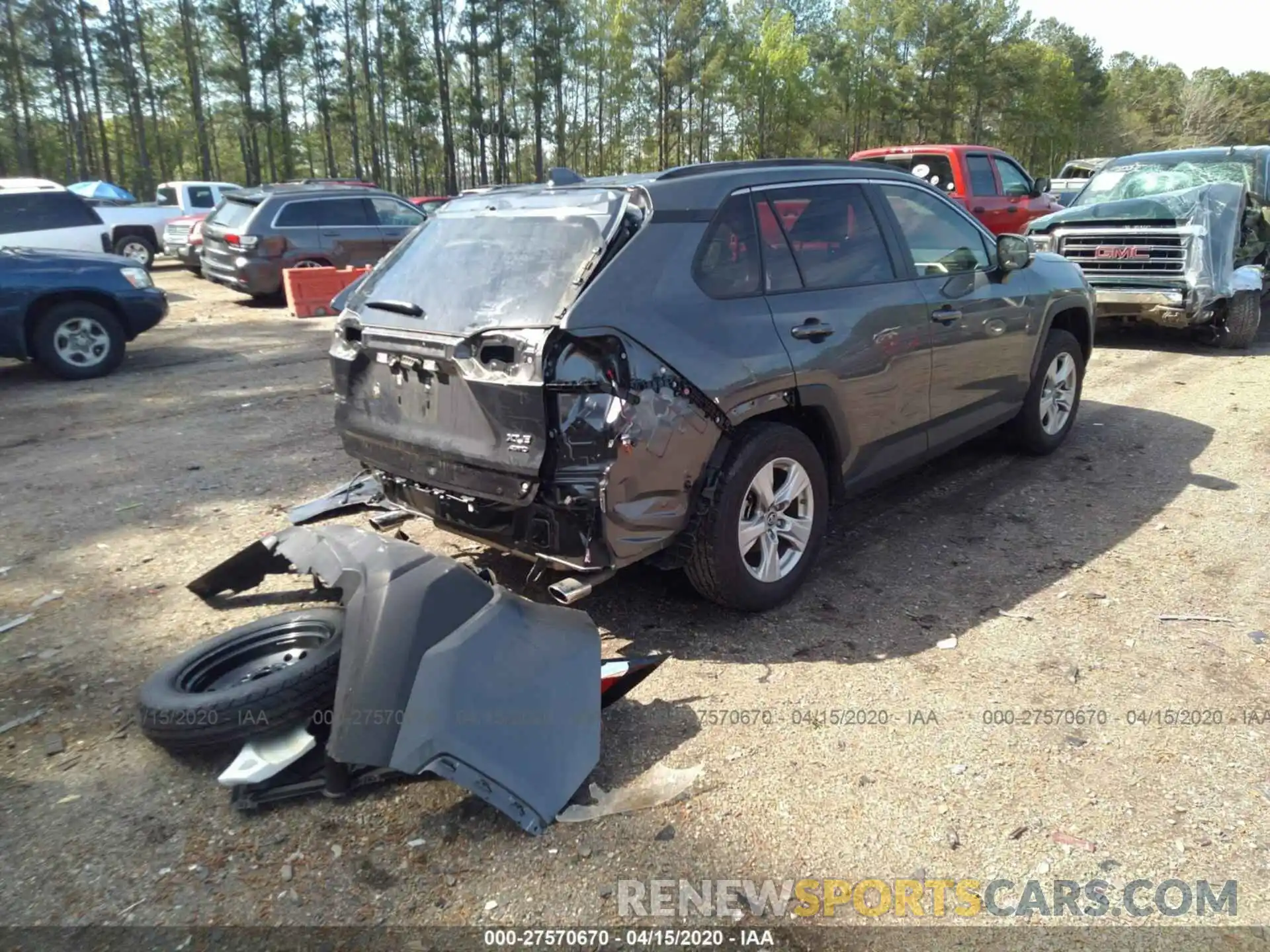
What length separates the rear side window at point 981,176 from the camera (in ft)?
42.9

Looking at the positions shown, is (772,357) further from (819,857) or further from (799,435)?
(819,857)

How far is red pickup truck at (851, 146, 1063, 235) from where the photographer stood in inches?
507

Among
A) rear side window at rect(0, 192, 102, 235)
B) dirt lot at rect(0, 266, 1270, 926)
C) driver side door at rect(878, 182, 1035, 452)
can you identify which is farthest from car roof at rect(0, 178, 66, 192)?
driver side door at rect(878, 182, 1035, 452)

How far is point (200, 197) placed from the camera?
803 inches

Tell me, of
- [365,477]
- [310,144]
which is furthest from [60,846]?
[310,144]

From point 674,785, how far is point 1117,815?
132 cm

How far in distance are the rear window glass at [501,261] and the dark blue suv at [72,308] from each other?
6413 millimetres

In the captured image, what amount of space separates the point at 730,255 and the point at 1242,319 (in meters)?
8.04

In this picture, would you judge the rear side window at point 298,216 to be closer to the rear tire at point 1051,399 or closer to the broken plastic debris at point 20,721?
the rear tire at point 1051,399

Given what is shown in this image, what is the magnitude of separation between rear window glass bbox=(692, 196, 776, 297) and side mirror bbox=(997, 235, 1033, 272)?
2047mm

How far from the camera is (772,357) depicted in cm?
374

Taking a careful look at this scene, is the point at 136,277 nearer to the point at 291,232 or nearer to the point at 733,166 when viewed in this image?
the point at 291,232

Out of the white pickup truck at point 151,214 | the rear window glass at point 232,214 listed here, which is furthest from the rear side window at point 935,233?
the white pickup truck at point 151,214

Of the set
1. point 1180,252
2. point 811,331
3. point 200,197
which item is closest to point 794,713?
point 811,331
